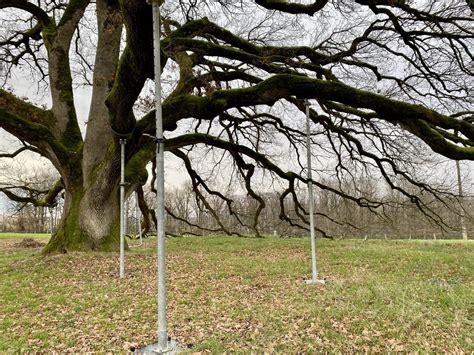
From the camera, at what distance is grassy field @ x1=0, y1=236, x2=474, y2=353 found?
344cm

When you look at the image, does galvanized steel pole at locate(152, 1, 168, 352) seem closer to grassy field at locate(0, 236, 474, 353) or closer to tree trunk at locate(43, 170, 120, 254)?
grassy field at locate(0, 236, 474, 353)

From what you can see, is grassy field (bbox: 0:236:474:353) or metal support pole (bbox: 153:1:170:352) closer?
metal support pole (bbox: 153:1:170:352)

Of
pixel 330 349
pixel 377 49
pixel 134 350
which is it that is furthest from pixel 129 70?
pixel 377 49

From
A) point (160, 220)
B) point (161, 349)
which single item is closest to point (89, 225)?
point (160, 220)

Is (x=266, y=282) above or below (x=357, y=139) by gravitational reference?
below

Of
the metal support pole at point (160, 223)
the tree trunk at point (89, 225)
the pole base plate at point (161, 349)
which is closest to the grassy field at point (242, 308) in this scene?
the pole base plate at point (161, 349)

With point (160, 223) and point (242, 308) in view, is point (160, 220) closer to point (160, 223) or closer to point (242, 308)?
point (160, 223)

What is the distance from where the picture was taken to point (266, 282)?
6156 millimetres

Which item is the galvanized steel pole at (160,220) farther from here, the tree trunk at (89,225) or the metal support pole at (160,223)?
the tree trunk at (89,225)

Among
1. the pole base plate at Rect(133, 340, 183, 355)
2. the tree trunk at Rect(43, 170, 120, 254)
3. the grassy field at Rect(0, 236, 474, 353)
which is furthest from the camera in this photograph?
the tree trunk at Rect(43, 170, 120, 254)

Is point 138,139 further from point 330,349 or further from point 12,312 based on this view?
point 330,349

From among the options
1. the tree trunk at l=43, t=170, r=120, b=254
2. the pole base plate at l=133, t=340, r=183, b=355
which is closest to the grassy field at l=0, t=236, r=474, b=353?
the pole base plate at l=133, t=340, r=183, b=355

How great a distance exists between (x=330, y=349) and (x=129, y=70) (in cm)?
433

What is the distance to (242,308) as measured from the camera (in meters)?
4.57
